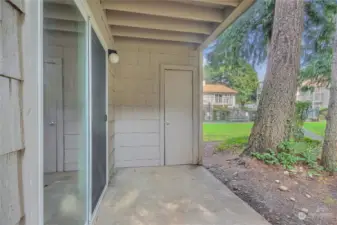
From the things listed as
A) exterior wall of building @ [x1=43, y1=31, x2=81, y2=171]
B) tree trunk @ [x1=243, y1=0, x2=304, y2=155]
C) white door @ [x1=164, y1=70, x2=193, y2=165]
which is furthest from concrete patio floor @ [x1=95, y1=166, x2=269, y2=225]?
tree trunk @ [x1=243, y1=0, x2=304, y2=155]

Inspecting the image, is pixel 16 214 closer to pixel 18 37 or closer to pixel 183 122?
pixel 18 37

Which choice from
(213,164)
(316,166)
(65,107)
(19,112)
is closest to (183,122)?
(213,164)

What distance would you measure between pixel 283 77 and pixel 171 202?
321 centimetres

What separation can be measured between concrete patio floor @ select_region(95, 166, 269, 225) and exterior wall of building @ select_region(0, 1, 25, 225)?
1.64 metres

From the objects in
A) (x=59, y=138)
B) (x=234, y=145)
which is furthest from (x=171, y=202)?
(x=234, y=145)

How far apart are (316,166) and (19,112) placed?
4.63 meters

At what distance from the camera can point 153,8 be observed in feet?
8.80

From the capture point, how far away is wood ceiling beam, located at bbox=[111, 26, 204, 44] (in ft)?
11.3

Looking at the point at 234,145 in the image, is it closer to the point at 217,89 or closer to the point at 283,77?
the point at 283,77

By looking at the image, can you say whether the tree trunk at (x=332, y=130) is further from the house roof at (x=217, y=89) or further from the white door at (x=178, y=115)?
the house roof at (x=217, y=89)

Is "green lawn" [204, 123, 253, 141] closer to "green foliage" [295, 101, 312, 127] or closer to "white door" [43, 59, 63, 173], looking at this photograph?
"green foliage" [295, 101, 312, 127]

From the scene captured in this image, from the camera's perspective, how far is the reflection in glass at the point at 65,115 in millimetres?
1115

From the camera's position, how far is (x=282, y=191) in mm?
3189

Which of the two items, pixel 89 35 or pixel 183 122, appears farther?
pixel 183 122
